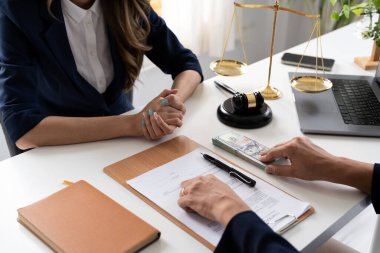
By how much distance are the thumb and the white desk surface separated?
1 cm

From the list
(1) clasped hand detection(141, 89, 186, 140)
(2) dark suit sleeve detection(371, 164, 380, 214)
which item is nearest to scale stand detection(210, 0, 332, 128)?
(1) clasped hand detection(141, 89, 186, 140)

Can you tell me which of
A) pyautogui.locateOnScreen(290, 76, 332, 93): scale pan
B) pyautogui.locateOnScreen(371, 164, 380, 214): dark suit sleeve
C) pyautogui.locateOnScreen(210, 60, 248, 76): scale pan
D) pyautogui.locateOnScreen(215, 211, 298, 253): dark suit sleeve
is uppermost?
pyautogui.locateOnScreen(210, 60, 248, 76): scale pan

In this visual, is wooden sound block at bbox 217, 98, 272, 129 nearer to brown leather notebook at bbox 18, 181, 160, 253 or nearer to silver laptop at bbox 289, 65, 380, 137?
silver laptop at bbox 289, 65, 380, 137

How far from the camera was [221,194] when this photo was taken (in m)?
0.89

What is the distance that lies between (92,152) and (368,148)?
0.71 meters

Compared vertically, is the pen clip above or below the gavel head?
below

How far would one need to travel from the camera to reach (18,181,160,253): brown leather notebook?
0.80 m

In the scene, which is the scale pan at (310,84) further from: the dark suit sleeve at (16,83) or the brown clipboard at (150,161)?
the dark suit sleeve at (16,83)

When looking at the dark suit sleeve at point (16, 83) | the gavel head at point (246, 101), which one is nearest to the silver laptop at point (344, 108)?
the gavel head at point (246, 101)

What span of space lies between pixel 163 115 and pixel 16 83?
40 centimetres

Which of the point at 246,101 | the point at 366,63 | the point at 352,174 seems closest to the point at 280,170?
the point at 352,174

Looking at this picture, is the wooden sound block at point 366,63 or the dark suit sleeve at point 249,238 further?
the wooden sound block at point 366,63

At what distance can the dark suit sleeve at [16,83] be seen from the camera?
3.78 ft

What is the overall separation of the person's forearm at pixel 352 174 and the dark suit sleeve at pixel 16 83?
0.74 metres
